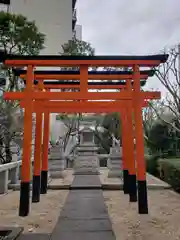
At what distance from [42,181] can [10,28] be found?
19.7 feet

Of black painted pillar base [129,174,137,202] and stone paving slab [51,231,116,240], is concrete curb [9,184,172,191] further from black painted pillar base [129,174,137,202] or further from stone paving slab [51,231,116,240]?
stone paving slab [51,231,116,240]

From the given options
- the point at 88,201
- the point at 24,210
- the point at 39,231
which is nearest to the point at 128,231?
the point at 39,231

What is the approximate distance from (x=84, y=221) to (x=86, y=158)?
8.98m

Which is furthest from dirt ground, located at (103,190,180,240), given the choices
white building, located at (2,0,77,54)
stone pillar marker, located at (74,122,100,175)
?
white building, located at (2,0,77,54)

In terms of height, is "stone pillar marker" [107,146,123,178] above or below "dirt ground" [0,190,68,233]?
above

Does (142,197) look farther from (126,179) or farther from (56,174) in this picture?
(56,174)

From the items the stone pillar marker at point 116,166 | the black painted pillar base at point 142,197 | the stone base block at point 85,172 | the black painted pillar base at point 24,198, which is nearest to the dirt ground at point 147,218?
the black painted pillar base at point 142,197

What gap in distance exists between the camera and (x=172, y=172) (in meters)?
9.15

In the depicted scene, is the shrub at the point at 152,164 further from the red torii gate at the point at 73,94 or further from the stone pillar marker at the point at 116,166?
the red torii gate at the point at 73,94

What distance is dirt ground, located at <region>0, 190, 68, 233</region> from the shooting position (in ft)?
16.0

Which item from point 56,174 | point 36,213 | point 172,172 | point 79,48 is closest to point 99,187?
point 172,172

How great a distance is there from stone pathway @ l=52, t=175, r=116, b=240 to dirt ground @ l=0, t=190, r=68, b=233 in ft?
0.56

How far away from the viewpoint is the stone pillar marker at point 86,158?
535 inches

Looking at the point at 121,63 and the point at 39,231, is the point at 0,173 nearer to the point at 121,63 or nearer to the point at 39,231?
the point at 39,231
